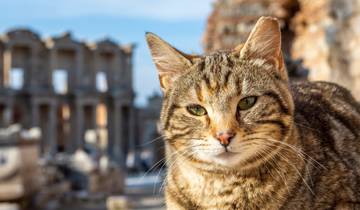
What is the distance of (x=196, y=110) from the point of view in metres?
3.15

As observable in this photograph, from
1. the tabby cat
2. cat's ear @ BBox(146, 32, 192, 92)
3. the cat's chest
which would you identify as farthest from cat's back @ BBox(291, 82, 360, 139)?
cat's ear @ BBox(146, 32, 192, 92)

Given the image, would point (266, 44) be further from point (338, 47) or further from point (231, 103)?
point (338, 47)

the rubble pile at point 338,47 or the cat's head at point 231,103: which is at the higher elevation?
the rubble pile at point 338,47

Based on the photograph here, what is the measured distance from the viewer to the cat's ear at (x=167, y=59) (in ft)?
11.1

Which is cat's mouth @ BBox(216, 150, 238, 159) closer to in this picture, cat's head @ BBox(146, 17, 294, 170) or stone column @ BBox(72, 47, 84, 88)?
cat's head @ BBox(146, 17, 294, 170)

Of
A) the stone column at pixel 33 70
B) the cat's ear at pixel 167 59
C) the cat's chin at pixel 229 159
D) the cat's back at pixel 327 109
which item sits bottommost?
the cat's chin at pixel 229 159

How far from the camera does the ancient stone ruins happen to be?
910 centimetres

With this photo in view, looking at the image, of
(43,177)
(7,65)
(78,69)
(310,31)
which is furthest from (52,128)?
(310,31)

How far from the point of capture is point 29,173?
19.0 meters

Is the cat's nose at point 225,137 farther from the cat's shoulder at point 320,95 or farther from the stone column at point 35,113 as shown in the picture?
the stone column at point 35,113

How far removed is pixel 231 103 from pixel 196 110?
0.21 m

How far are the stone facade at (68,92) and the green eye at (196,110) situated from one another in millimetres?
50792

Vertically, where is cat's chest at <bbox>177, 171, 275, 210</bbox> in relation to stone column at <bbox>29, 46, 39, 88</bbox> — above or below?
below

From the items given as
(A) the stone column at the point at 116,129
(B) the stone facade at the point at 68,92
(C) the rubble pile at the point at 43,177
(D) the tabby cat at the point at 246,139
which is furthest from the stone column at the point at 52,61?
(D) the tabby cat at the point at 246,139
